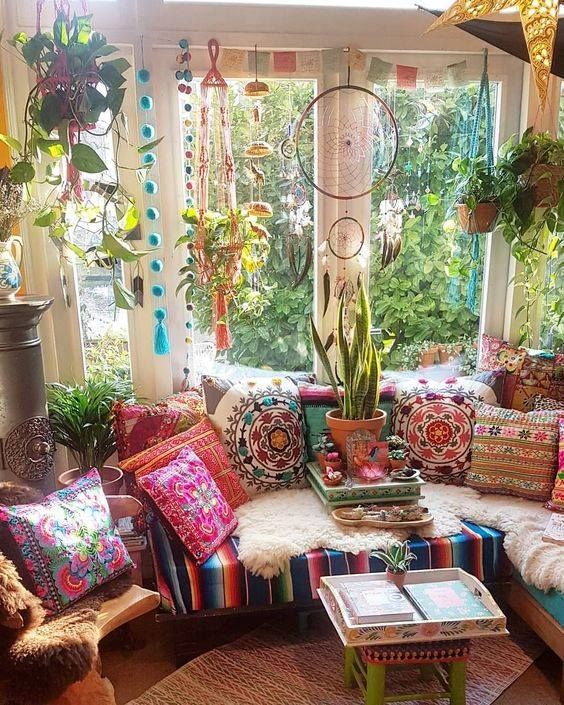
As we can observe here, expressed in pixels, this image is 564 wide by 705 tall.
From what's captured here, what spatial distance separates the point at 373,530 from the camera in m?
2.38

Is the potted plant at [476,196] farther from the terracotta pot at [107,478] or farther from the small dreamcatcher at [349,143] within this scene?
the terracotta pot at [107,478]

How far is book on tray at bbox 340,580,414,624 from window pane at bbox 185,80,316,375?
134cm

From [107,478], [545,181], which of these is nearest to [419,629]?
[107,478]

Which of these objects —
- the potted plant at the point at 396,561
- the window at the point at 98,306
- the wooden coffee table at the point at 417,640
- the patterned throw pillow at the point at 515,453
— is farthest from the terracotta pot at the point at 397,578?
the window at the point at 98,306

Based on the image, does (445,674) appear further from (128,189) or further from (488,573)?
(128,189)

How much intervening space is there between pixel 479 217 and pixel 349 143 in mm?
685

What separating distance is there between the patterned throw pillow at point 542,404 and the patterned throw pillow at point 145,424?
149 cm

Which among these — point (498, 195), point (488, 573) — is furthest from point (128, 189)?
point (488, 573)

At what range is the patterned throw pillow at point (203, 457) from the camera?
243cm

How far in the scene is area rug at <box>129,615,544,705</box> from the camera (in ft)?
7.14

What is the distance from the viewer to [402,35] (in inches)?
114

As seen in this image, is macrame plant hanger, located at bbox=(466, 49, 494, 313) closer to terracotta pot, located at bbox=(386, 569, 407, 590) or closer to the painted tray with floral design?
terracotta pot, located at bbox=(386, 569, 407, 590)

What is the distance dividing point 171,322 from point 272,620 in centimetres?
138

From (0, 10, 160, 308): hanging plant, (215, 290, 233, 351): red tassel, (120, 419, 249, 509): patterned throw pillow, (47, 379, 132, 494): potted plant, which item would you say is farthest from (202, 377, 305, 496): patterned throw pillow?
(0, 10, 160, 308): hanging plant
